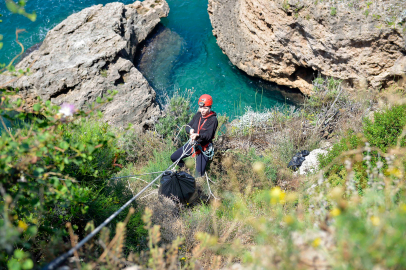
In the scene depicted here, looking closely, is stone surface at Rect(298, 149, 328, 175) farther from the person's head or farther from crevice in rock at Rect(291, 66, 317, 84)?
crevice in rock at Rect(291, 66, 317, 84)

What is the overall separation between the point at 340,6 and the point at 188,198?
5442mm

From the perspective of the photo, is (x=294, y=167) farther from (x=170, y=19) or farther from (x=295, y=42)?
(x=170, y=19)

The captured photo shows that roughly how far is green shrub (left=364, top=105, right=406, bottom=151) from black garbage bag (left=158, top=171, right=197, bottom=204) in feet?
9.02

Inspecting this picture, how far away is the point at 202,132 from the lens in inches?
180

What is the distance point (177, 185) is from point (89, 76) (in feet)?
13.8

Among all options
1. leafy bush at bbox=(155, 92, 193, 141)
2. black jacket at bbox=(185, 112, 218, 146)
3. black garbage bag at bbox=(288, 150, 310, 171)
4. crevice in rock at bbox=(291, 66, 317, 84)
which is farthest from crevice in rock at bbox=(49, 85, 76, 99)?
crevice in rock at bbox=(291, 66, 317, 84)

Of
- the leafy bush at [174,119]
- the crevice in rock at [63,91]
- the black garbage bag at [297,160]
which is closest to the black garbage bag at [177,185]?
the black garbage bag at [297,160]

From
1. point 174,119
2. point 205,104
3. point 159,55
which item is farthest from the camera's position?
point 159,55

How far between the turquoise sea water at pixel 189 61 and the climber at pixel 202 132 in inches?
135

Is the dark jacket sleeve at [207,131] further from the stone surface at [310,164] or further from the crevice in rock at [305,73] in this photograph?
the crevice in rock at [305,73]

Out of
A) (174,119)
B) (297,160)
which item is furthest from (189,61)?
(297,160)

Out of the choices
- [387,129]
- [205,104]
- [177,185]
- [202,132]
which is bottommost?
[177,185]

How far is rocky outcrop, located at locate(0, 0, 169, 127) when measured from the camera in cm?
660

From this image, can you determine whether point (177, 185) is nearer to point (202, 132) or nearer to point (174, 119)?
point (202, 132)
